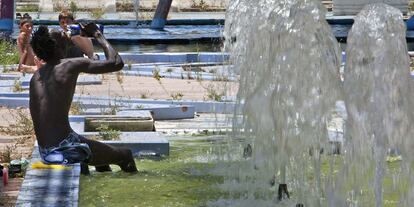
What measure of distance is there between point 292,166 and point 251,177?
43.4 inches

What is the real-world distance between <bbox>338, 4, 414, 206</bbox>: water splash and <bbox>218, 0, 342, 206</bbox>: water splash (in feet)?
2.20

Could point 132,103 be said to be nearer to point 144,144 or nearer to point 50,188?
point 144,144

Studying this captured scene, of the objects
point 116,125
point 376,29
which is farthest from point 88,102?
point 376,29

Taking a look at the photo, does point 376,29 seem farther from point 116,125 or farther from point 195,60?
point 195,60

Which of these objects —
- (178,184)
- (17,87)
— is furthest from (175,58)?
(178,184)

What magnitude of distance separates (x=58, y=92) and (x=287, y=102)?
1.56m

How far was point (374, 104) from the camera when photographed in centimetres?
686

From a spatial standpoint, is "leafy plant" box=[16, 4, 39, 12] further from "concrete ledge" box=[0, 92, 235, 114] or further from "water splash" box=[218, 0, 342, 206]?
"water splash" box=[218, 0, 342, 206]

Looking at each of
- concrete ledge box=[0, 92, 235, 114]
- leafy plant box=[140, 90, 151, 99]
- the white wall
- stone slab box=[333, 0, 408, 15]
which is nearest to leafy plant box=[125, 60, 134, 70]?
leafy plant box=[140, 90, 151, 99]

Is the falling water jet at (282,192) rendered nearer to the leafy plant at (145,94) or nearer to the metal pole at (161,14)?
the leafy plant at (145,94)

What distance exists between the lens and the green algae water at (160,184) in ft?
27.7

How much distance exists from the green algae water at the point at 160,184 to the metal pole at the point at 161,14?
57.0 feet

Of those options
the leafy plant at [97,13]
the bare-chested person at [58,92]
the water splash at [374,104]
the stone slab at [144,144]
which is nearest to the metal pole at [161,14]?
the leafy plant at [97,13]

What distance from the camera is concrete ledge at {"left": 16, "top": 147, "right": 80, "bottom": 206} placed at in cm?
735
